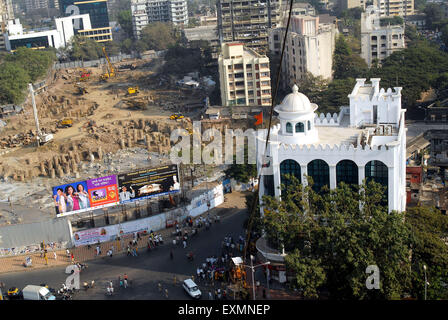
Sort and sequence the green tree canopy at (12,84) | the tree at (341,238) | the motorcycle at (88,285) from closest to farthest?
the tree at (341,238)
the motorcycle at (88,285)
the green tree canopy at (12,84)

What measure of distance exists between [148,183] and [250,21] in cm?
5373

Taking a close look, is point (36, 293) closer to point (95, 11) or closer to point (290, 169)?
point (290, 169)

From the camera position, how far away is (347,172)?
93.5 feet

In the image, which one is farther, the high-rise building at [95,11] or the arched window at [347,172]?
the high-rise building at [95,11]

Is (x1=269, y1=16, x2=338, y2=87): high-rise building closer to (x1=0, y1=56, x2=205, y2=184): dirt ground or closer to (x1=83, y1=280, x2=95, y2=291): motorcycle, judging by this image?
(x1=0, y1=56, x2=205, y2=184): dirt ground

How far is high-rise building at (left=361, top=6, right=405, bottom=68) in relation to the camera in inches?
3204

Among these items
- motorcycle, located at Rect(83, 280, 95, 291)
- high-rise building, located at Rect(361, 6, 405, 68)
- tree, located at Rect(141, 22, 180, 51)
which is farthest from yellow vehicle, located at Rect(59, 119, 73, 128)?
tree, located at Rect(141, 22, 180, 51)

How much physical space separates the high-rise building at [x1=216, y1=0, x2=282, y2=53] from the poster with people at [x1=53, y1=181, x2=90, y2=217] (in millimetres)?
53522

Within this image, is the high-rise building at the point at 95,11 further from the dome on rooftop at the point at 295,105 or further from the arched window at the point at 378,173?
the arched window at the point at 378,173

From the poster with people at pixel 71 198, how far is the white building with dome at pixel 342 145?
11.6 m

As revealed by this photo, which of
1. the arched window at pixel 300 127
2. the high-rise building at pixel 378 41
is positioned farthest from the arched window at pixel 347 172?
the high-rise building at pixel 378 41

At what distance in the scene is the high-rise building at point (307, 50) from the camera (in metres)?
69.6

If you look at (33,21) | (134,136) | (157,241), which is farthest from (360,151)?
(33,21)
